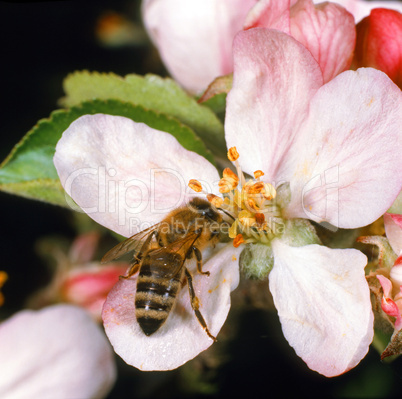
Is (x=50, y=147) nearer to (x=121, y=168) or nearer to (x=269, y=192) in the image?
(x=121, y=168)

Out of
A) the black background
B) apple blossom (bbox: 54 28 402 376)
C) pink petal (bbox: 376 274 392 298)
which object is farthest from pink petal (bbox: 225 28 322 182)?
the black background

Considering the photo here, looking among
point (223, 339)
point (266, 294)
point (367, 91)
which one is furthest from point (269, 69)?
point (223, 339)

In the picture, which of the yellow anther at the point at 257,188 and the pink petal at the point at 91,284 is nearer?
the yellow anther at the point at 257,188

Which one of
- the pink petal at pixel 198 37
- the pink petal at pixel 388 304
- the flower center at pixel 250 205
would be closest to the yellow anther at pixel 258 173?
the flower center at pixel 250 205

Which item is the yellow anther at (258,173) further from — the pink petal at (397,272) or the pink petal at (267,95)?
the pink petal at (397,272)

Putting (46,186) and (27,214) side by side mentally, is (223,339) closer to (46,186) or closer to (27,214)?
(46,186)

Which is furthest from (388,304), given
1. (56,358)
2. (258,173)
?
(56,358)

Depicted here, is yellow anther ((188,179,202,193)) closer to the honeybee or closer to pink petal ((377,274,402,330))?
the honeybee
